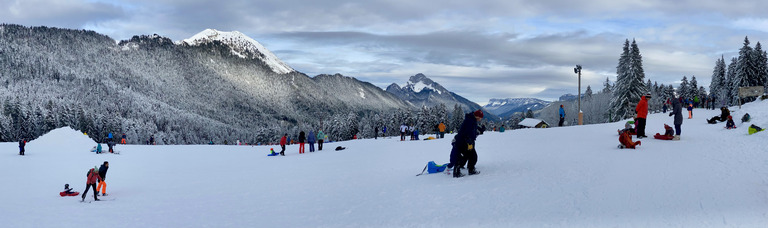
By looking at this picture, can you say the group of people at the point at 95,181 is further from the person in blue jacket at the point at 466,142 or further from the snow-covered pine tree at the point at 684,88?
the snow-covered pine tree at the point at 684,88

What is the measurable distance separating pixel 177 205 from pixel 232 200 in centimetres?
149

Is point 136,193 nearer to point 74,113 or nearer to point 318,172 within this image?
point 318,172

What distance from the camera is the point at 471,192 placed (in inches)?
373

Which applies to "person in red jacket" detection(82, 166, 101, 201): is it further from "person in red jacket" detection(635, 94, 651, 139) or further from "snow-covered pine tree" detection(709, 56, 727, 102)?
"snow-covered pine tree" detection(709, 56, 727, 102)

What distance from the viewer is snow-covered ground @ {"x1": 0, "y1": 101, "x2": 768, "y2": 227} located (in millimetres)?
7082

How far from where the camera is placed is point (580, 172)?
34.0 feet

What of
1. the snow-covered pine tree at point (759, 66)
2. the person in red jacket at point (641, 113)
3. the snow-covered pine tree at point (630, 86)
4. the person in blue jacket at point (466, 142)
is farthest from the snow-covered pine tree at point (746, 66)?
the person in blue jacket at point (466, 142)

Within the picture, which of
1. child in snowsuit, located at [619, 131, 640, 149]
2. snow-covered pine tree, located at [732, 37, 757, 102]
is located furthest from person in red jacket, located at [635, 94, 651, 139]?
snow-covered pine tree, located at [732, 37, 757, 102]

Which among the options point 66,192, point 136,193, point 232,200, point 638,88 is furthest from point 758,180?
point 638,88

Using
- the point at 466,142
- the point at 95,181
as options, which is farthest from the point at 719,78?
the point at 95,181

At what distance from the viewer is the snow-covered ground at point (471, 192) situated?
23.2 ft

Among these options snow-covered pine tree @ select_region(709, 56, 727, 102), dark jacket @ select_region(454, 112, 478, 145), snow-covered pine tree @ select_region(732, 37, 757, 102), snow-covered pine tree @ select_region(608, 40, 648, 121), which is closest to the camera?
dark jacket @ select_region(454, 112, 478, 145)

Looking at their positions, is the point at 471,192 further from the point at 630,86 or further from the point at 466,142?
the point at 630,86

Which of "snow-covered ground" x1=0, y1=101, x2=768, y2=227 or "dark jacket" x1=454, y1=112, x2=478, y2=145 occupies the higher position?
"dark jacket" x1=454, y1=112, x2=478, y2=145
